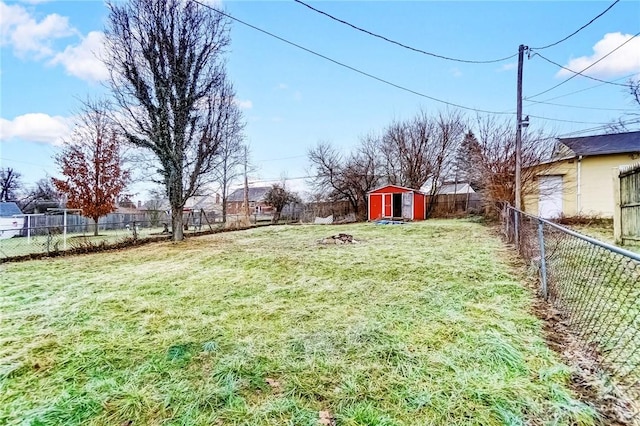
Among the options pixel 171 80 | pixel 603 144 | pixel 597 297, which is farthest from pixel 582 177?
pixel 171 80

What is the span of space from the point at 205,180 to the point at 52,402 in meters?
10.1

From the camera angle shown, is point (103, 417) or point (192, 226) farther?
point (192, 226)

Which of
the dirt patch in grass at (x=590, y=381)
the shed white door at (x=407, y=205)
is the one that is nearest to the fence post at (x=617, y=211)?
the dirt patch in grass at (x=590, y=381)

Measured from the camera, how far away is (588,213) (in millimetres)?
12086

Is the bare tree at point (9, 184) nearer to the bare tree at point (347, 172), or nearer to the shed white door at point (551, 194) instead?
the bare tree at point (347, 172)

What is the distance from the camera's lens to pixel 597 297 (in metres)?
3.22

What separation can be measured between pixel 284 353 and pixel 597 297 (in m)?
3.09

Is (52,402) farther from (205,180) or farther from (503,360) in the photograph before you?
(205,180)

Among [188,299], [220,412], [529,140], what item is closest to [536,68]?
[529,140]

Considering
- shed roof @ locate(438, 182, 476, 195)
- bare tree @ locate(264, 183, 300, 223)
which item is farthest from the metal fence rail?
shed roof @ locate(438, 182, 476, 195)

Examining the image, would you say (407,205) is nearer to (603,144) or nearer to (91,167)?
(603,144)

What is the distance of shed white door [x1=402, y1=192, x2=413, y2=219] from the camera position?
61.3 ft

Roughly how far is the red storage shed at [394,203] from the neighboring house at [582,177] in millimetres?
6510

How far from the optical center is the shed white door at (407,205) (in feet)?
61.3
